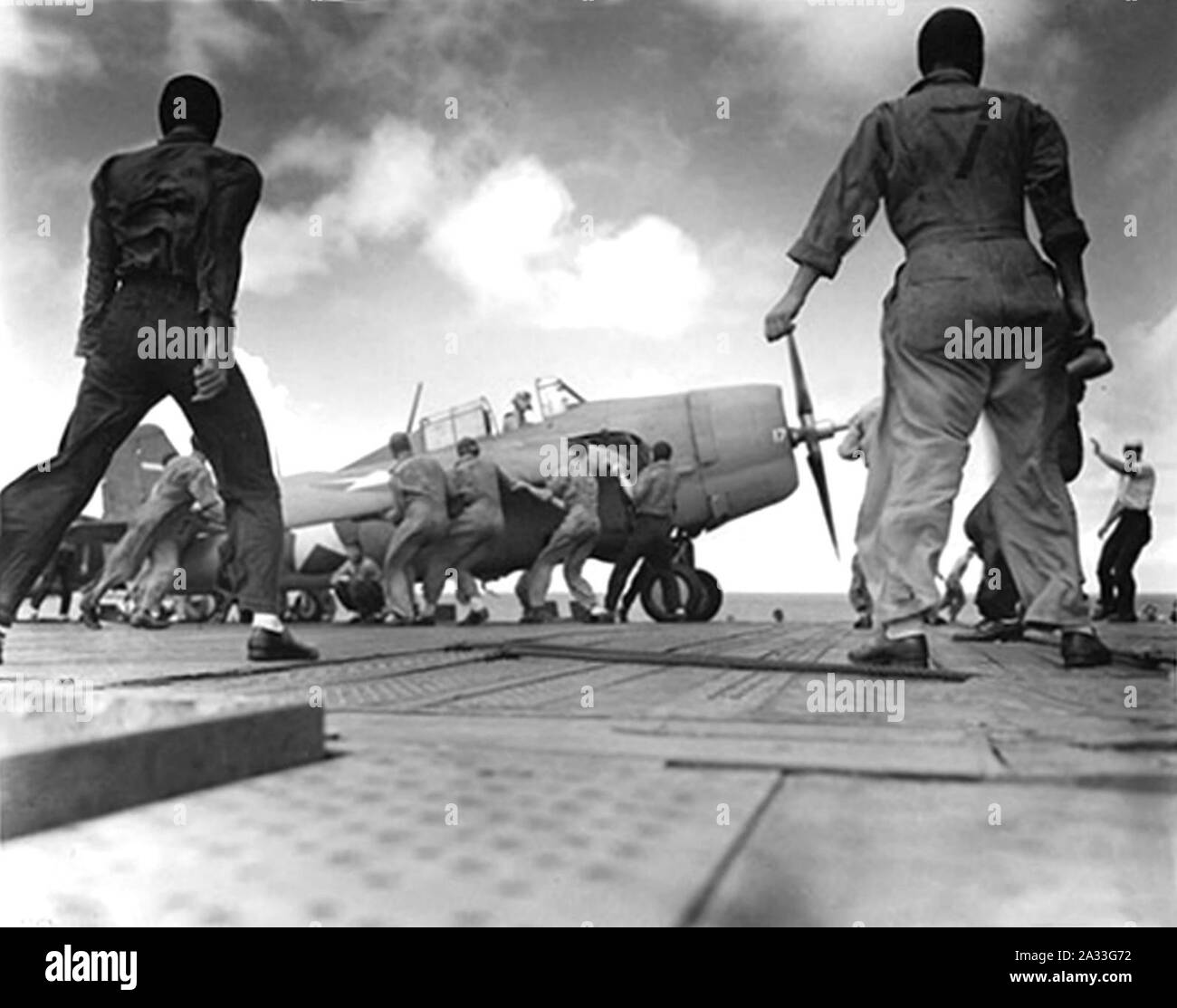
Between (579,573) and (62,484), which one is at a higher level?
(62,484)

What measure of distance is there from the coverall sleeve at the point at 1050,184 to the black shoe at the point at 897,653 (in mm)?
713

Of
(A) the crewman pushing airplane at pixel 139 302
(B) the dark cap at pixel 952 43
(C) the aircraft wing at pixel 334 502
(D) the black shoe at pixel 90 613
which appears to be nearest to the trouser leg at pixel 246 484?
(A) the crewman pushing airplane at pixel 139 302

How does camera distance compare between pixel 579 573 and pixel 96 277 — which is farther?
pixel 579 573

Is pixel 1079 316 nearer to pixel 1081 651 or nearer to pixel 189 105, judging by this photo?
pixel 1081 651

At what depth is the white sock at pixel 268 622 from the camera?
2.19 metres

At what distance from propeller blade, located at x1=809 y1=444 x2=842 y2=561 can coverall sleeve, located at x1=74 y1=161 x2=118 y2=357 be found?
16.5 feet

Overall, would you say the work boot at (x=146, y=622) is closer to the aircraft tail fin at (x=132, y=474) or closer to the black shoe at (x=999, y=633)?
the black shoe at (x=999, y=633)

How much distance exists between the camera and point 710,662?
2057 mm

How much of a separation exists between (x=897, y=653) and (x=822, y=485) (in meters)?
5.49

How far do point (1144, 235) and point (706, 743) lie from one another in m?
0.63

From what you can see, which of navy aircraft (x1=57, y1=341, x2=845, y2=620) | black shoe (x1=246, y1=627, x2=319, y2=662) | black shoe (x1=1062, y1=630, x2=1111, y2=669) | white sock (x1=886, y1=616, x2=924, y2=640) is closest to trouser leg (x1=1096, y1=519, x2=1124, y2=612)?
black shoe (x1=1062, y1=630, x2=1111, y2=669)

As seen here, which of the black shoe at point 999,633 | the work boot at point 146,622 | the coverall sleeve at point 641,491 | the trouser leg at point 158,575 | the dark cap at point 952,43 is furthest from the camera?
the coverall sleeve at point 641,491

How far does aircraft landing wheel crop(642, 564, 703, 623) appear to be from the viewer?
7016mm

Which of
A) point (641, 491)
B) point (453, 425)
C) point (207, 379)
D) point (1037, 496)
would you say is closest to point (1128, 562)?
point (1037, 496)
